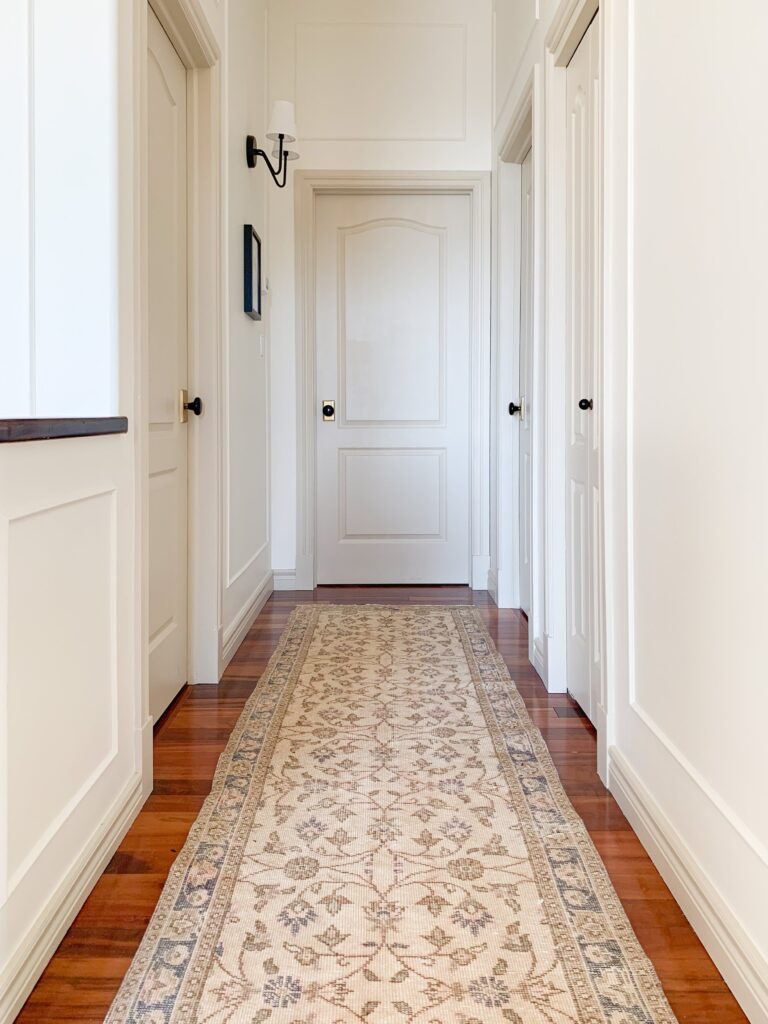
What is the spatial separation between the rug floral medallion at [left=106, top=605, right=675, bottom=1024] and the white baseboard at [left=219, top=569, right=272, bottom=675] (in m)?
0.53

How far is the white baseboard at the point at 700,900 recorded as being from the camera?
1.11 m

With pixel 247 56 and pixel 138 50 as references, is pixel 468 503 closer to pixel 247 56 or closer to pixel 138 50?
pixel 247 56

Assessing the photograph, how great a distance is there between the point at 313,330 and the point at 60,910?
11.0 feet

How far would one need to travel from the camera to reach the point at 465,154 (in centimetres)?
418

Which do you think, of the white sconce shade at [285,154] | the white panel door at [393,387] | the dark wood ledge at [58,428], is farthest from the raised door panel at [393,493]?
the dark wood ledge at [58,428]

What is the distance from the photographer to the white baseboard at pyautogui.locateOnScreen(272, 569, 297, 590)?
4.29 metres

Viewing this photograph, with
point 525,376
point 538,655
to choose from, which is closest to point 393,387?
point 525,376

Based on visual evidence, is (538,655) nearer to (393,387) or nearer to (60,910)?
(60,910)

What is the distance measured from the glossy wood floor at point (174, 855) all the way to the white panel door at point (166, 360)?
0.68 ft

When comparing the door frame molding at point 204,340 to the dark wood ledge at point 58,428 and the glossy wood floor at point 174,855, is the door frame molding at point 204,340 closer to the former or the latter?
the glossy wood floor at point 174,855

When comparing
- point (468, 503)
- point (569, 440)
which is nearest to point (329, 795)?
point (569, 440)

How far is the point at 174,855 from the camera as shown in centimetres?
158

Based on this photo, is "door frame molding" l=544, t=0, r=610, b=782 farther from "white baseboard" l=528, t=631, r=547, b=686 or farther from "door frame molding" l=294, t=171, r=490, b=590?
"door frame molding" l=294, t=171, r=490, b=590

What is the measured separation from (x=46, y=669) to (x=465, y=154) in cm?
373
